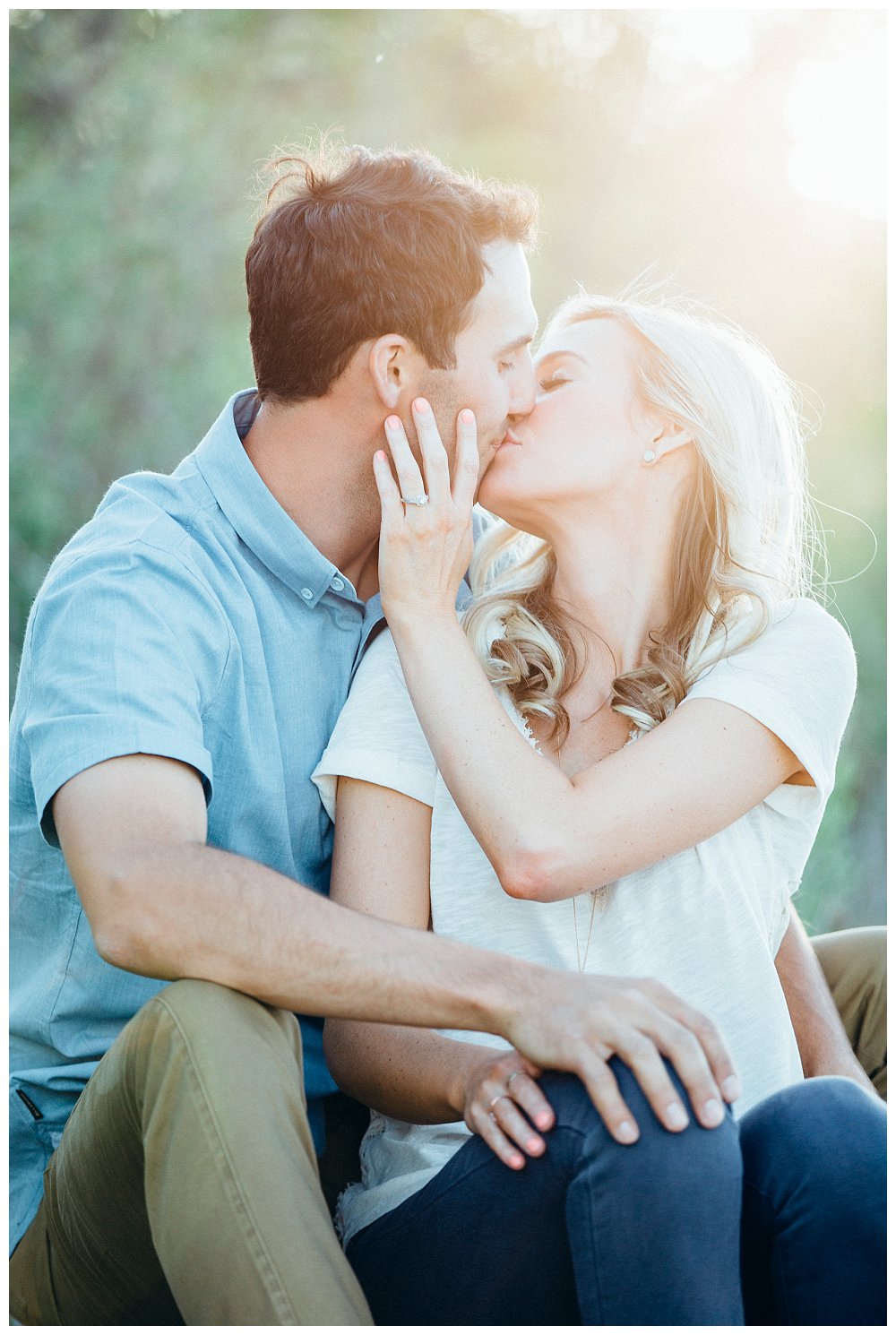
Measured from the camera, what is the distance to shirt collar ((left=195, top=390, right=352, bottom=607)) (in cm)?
176

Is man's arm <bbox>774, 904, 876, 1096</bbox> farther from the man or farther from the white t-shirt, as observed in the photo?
the white t-shirt

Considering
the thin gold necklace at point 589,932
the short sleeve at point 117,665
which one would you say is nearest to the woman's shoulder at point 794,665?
the thin gold necklace at point 589,932

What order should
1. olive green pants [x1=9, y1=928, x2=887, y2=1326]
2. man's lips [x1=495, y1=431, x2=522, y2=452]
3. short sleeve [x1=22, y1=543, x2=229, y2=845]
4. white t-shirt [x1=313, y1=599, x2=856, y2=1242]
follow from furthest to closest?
man's lips [x1=495, y1=431, x2=522, y2=452] < white t-shirt [x1=313, y1=599, x2=856, y2=1242] < short sleeve [x1=22, y1=543, x2=229, y2=845] < olive green pants [x1=9, y1=928, x2=887, y2=1326]

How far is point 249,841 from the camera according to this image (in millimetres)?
1656

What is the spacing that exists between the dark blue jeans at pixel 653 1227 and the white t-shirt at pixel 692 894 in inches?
7.0

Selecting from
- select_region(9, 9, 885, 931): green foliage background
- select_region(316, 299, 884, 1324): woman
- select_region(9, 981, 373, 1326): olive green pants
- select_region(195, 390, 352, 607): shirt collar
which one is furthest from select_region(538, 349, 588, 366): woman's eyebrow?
select_region(9, 9, 885, 931): green foliage background

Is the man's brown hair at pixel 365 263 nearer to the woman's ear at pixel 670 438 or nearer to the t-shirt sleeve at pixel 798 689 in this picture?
the woman's ear at pixel 670 438

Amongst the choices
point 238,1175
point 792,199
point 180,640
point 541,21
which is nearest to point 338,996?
point 238,1175

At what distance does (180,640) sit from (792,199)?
264cm

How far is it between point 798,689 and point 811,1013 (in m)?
0.59

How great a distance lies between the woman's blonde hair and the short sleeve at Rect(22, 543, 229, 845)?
18.6 inches

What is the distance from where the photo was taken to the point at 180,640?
5.07 feet

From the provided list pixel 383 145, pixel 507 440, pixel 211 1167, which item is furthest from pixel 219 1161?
pixel 383 145

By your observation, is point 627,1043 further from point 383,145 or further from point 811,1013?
point 383,145
